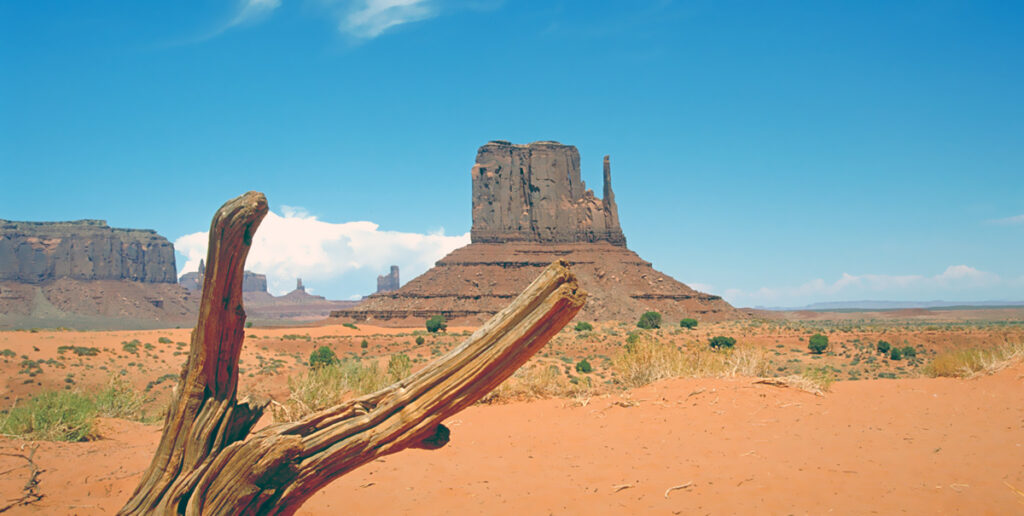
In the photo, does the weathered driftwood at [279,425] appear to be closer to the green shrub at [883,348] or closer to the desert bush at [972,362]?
the desert bush at [972,362]

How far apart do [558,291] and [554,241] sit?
337 ft

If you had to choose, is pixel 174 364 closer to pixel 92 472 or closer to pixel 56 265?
pixel 92 472

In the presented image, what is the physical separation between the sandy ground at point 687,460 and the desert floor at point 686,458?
0.03 metres

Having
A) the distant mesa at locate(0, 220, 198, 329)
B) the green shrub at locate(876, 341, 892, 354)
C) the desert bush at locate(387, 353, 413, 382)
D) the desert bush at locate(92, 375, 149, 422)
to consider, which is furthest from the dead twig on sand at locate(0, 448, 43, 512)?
the distant mesa at locate(0, 220, 198, 329)

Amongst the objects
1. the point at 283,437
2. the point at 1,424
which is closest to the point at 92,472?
the point at 1,424

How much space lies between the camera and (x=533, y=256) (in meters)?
94.4

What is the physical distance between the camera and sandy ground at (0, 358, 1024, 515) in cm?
666

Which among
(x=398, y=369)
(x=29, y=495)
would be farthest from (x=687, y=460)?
(x=398, y=369)

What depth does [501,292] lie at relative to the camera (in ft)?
273

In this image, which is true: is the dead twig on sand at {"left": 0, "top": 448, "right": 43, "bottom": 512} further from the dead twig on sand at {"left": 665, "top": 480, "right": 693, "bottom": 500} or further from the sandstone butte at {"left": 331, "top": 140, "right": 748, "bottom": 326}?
the sandstone butte at {"left": 331, "top": 140, "right": 748, "bottom": 326}

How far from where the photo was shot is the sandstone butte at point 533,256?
78.8 metres

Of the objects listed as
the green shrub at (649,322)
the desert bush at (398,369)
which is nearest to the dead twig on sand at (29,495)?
the desert bush at (398,369)

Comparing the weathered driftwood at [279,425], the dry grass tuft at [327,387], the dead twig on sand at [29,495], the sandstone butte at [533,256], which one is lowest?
the dead twig on sand at [29,495]

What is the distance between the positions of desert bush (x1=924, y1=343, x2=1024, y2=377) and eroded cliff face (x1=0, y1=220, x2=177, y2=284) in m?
154
